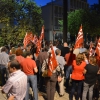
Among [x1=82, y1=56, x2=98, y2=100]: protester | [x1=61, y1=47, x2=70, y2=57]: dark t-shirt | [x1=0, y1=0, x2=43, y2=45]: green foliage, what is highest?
[x1=0, y1=0, x2=43, y2=45]: green foliage

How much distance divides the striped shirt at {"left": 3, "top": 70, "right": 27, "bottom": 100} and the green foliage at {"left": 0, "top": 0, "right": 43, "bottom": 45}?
17.4m

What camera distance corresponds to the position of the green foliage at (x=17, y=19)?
22906 mm

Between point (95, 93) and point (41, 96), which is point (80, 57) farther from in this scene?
point (41, 96)

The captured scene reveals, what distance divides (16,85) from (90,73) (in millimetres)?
2825

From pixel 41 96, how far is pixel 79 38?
2464 mm

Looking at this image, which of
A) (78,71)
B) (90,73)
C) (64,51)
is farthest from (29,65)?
(64,51)

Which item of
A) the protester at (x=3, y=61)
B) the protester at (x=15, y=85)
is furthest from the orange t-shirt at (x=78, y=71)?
the protester at (x=3, y=61)

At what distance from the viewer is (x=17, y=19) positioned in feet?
86.4

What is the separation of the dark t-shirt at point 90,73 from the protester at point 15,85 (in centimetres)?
251

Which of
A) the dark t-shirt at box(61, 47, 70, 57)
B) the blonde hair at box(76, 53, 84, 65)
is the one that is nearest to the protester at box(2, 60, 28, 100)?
the blonde hair at box(76, 53, 84, 65)

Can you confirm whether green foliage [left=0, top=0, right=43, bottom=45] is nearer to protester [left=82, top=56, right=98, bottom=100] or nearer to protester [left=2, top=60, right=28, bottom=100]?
protester [left=82, top=56, right=98, bottom=100]

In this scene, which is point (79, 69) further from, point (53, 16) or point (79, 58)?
point (53, 16)

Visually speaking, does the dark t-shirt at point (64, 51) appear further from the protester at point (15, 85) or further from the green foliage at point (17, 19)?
the green foliage at point (17, 19)

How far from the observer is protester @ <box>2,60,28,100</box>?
3.78 meters
